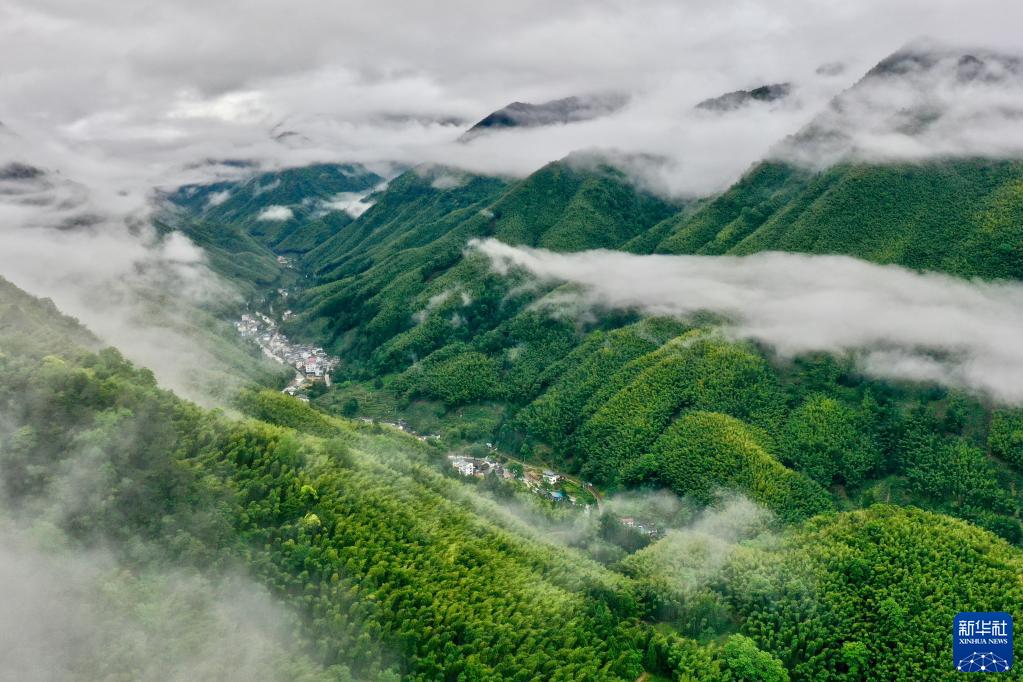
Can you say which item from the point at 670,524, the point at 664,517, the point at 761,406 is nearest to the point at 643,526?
the point at 670,524

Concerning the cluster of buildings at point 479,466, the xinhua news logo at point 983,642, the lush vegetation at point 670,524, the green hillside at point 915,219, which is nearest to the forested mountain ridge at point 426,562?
the lush vegetation at point 670,524

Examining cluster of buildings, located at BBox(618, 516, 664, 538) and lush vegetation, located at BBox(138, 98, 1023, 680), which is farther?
cluster of buildings, located at BBox(618, 516, 664, 538)

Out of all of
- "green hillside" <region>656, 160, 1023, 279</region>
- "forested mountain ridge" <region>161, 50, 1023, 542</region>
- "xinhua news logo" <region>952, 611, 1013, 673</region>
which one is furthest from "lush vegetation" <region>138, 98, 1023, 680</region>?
"xinhua news logo" <region>952, 611, 1013, 673</region>

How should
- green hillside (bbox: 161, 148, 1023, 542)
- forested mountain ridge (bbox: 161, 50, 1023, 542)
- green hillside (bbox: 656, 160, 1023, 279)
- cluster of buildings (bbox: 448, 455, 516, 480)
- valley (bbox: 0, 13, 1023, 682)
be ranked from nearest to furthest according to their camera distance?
1. valley (bbox: 0, 13, 1023, 682)
2. green hillside (bbox: 161, 148, 1023, 542)
3. forested mountain ridge (bbox: 161, 50, 1023, 542)
4. cluster of buildings (bbox: 448, 455, 516, 480)
5. green hillside (bbox: 656, 160, 1023, 279)

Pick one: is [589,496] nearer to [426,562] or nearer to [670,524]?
[670,524]

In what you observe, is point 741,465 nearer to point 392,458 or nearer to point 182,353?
point 392,458

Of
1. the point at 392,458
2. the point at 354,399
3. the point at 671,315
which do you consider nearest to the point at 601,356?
the point at 671,315

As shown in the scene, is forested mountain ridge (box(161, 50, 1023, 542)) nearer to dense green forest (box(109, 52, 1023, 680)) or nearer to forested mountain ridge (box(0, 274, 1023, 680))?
dense green forest (box(109, 52, 1023, 680))

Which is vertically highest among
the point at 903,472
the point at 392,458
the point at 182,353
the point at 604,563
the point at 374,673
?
the point at 182,353

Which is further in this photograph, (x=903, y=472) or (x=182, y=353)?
(x=182, y=353)
